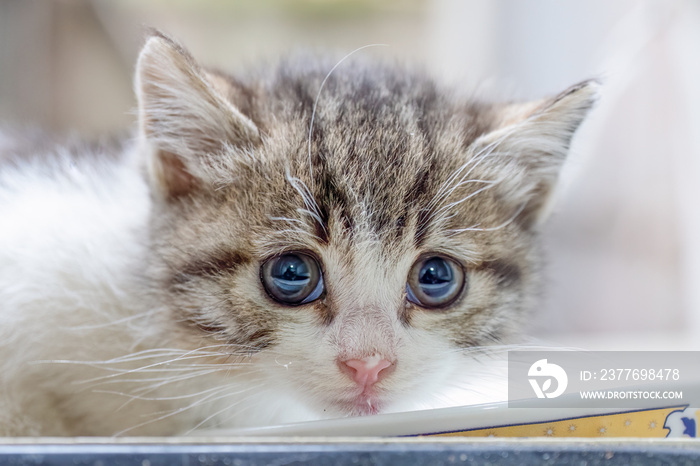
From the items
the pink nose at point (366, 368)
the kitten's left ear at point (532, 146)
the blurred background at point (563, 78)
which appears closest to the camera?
the pink nose at point (366, 368)

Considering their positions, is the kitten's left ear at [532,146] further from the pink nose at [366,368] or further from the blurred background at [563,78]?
the pink nose at [366,368]

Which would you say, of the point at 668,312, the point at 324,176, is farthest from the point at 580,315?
the point at 324,176

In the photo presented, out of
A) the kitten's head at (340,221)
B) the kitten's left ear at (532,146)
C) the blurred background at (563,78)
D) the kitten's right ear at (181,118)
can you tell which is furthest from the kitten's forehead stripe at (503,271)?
the kitten's right ear at (181,118)

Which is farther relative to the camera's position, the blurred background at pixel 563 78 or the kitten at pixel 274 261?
the blurred background at pixel 563 78

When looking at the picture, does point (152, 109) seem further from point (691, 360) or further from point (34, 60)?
point (34, 60)

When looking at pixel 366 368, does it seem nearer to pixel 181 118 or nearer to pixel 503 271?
pixel 503 271

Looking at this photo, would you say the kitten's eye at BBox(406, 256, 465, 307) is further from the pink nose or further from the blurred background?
the blurred background
